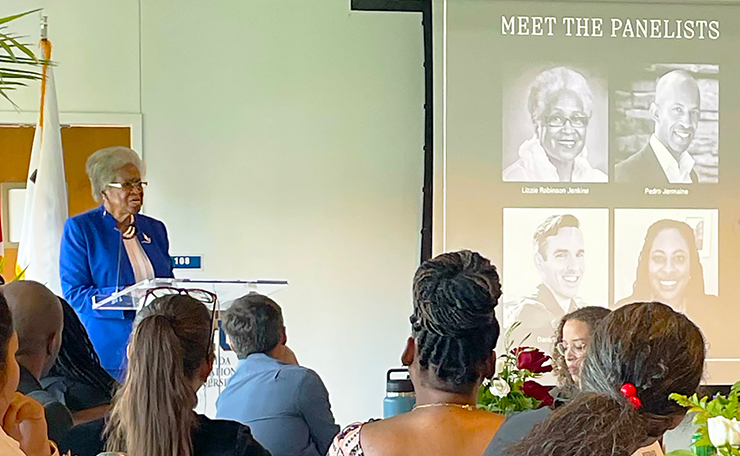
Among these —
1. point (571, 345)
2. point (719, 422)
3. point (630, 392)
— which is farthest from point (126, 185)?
point (719, 422)

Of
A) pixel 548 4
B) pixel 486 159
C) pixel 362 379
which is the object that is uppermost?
pixel 548 4

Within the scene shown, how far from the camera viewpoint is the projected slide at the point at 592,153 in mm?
4062

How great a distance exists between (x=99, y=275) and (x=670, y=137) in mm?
2840

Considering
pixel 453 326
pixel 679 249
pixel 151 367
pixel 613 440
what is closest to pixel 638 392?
pixel 453 326

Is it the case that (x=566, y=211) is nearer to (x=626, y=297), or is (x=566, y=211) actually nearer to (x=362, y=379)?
(x=626, y=297)

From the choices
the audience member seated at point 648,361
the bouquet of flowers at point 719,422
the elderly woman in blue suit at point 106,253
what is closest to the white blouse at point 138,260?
the elderly woman in blue suit at point 106,253

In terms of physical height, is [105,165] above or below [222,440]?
above

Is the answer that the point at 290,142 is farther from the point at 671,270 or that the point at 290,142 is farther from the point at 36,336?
the point at 36,336

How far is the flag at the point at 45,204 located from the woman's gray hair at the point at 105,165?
1.74 feet

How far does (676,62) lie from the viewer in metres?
4.12

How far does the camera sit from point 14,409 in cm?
126

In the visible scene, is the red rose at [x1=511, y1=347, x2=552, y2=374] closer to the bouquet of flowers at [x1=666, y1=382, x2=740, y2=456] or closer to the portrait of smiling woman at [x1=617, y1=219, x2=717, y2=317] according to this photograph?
the bouquet of flowers at [x1=666, y1=382, x2=740, y2=456]

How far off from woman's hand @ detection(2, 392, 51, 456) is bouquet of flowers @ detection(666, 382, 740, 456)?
942 mm

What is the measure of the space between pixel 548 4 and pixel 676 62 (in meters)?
0.72
